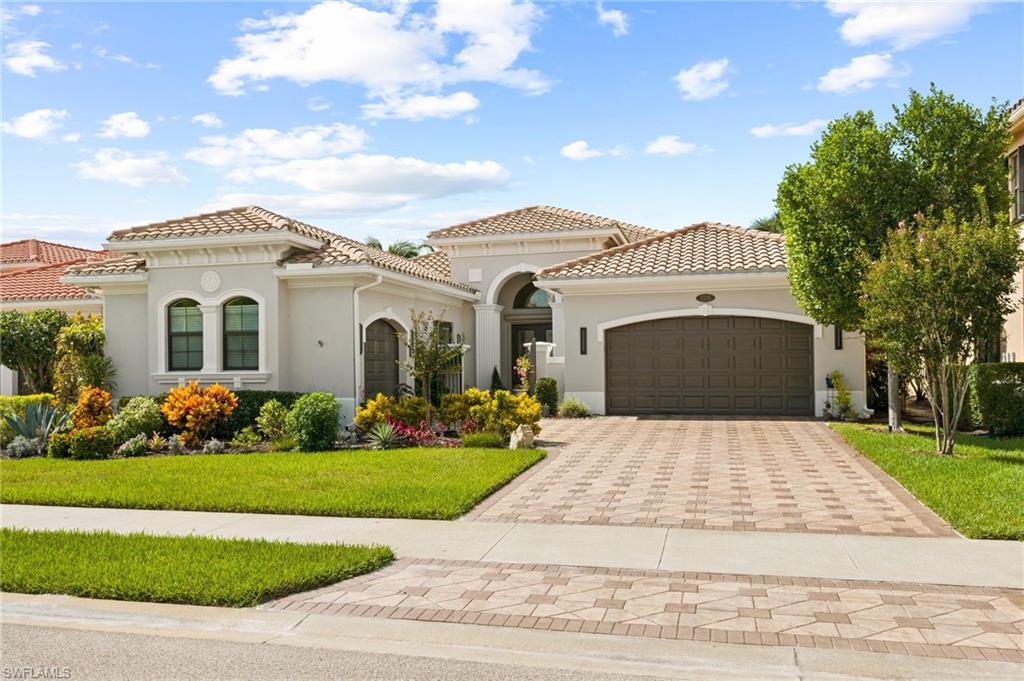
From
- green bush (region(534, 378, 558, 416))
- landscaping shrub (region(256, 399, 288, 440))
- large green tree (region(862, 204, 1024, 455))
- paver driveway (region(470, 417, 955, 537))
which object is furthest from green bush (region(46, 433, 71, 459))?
large green tree (region(862, 204, 1024, 455))

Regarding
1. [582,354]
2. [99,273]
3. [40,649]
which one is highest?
[99,273]

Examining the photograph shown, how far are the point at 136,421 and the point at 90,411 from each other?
1.27 metres

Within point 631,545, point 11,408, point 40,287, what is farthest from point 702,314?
point 40,287

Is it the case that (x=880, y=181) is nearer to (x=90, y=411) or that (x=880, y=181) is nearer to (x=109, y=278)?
(x=90, y=411)

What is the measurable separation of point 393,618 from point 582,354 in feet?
50.4

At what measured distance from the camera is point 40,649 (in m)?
5.69

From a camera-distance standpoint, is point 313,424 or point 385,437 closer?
point 313,424

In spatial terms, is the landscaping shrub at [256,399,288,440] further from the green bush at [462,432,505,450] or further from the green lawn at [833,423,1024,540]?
the green lawn at [833,423,1024,540]

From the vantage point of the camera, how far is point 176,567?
7270 mm

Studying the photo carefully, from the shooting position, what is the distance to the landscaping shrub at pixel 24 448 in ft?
50.6

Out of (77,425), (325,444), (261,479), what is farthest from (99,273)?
(261,479)

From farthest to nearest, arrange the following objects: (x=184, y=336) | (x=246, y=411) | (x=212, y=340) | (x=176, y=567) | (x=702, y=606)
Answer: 1. (x=184, y=336)
2. (x=212, y=340)
3. (x=246, y=411)
4. (x=176, y=567)
5. (x=702, y=606)

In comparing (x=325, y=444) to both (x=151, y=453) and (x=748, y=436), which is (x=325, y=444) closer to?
(x=151, y=453)

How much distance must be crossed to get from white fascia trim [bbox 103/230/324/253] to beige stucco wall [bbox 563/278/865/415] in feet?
22.1
